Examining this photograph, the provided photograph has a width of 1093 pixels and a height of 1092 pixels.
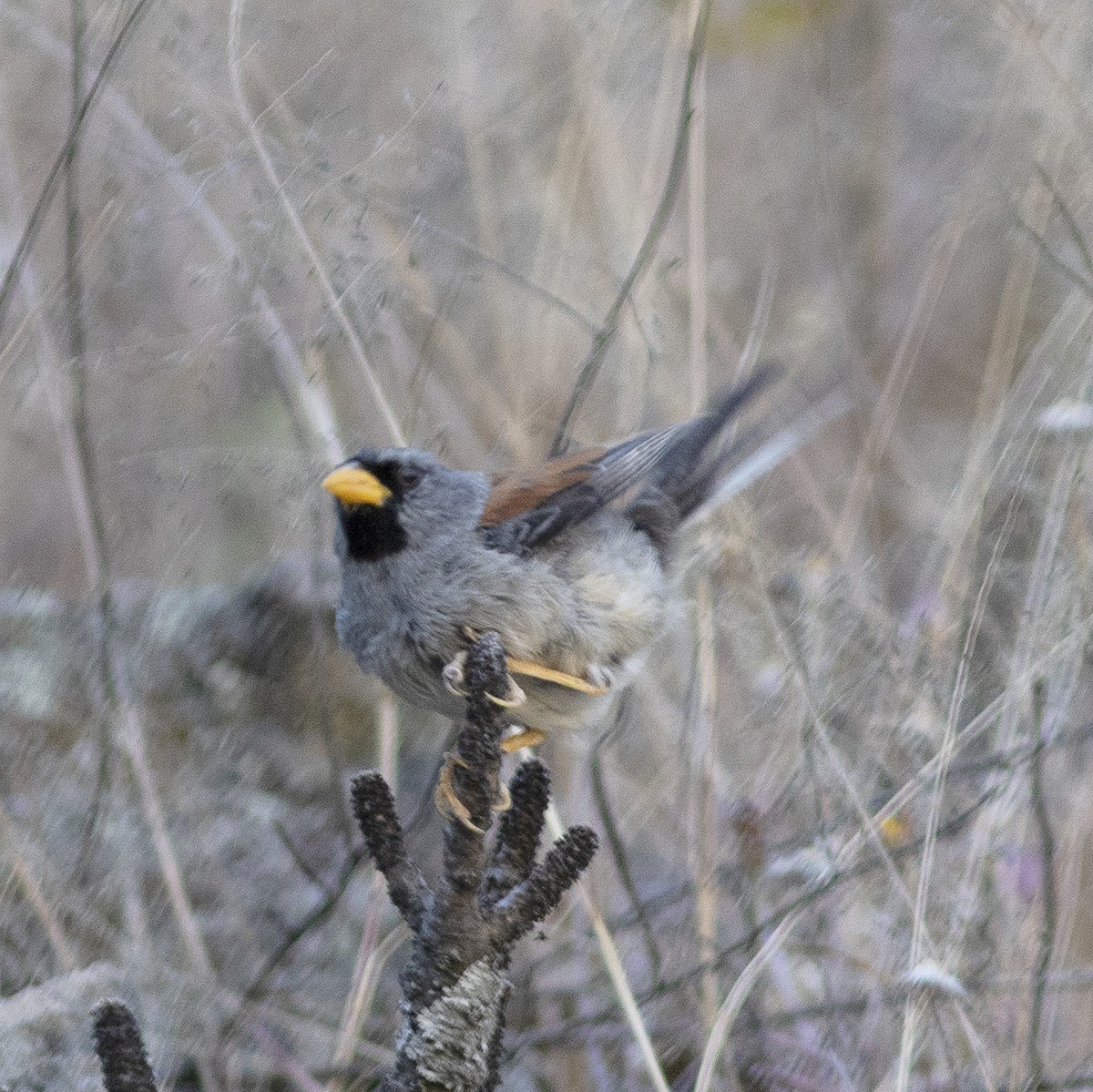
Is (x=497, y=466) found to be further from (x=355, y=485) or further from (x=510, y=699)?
(x=510, y=699)

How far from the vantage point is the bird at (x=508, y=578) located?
2.74 meters

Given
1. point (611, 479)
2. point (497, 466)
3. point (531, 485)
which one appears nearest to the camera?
point (531, 485)

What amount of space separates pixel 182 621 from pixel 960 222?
2.56 metres

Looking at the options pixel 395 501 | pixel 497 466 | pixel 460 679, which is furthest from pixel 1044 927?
pixel 497 466

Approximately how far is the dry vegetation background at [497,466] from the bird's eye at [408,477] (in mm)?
213

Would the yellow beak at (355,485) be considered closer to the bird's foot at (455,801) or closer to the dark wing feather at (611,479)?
the dark wing feather at (611,479)

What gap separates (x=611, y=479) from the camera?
3174 mm

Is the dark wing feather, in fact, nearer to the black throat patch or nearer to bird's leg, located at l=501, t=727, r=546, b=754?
the black throat patch

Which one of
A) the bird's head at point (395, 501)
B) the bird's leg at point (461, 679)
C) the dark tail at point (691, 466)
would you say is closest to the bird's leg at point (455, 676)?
the bird's leg at point (461, 679)

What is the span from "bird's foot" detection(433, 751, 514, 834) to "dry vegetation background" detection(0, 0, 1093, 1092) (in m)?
0.51

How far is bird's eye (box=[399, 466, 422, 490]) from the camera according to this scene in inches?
116

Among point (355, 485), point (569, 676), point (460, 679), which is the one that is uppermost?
Result: point (355, 485)

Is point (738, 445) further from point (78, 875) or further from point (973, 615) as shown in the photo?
point (78, 875)

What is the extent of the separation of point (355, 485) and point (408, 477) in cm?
18
